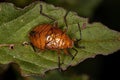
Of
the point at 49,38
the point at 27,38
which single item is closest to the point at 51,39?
the point at 49,38

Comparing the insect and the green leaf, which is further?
the insect

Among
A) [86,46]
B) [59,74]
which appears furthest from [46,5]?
[59,74]

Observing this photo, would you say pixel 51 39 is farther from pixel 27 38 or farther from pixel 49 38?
pixel 27 38

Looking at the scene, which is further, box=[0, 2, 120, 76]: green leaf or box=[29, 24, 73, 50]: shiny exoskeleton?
box=[29, 24, 73, 50]: shiny exoskeleton

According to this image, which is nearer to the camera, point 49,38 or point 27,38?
point 27,38

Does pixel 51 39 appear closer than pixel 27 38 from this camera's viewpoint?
No

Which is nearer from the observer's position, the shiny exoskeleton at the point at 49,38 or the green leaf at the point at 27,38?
the green leaf at the point at 27,38
